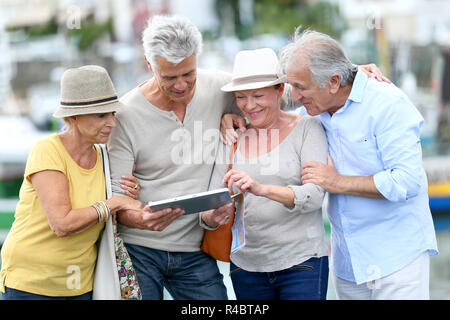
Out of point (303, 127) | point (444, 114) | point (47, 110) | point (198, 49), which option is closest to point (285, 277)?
point (303, 127)

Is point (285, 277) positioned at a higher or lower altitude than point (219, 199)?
lower

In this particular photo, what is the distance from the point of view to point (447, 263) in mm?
9883

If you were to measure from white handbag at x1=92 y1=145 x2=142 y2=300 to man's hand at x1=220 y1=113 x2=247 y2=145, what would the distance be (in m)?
0.62

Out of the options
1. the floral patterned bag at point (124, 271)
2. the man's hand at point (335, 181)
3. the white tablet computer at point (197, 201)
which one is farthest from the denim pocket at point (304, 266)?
the floral patterned bag at point (124, 271)

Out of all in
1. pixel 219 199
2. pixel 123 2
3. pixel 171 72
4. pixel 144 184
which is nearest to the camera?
pixel 219 199

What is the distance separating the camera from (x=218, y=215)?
10.00ft

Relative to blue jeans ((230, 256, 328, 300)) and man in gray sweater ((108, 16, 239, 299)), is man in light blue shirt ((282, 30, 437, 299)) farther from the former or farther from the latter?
man in gray sweater ((108, 16, 239, 299))

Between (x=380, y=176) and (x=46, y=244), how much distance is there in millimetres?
1598

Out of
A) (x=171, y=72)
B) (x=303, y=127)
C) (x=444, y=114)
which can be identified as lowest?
(x=444, y=114)

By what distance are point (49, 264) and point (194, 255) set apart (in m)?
0.76

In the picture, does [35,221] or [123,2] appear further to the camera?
[123,2]

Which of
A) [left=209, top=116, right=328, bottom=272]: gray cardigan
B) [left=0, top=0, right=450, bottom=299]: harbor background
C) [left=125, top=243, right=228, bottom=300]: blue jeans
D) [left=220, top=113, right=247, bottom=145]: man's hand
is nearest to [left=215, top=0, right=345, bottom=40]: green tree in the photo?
[left=0, top=0, right=450, bottom=299]: harbor background

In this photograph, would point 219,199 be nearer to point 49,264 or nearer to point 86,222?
point 86,222

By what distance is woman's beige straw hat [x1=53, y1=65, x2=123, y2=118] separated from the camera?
2.85m
